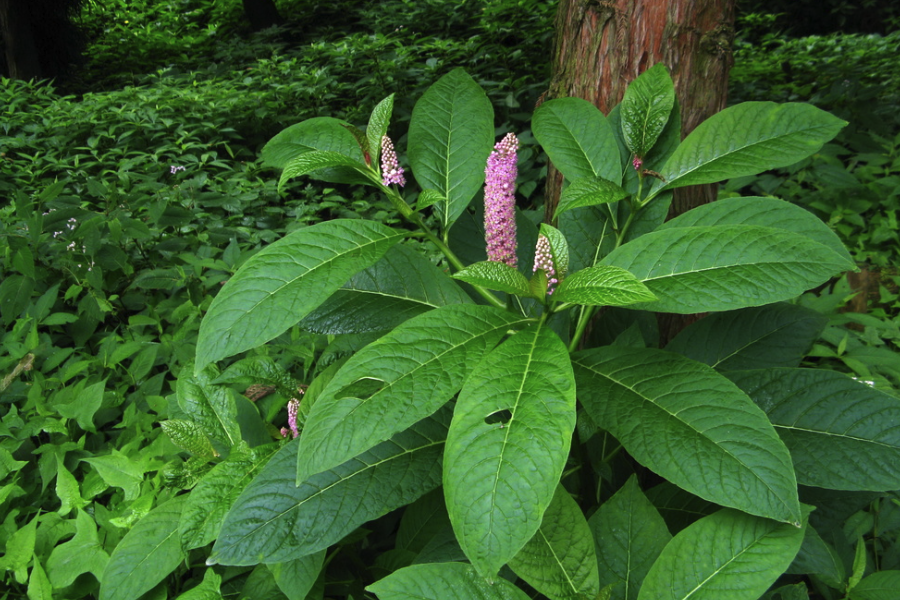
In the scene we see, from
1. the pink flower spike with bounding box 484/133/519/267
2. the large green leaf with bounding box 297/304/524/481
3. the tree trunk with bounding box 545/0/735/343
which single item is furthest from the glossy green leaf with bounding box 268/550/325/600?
the tree trunk with bounding box 545/0/735/343

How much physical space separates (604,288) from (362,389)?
0.37 metres

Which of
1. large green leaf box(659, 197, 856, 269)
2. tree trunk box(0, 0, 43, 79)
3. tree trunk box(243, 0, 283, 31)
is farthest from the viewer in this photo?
tree trunk box(243, 0, 283, 31)

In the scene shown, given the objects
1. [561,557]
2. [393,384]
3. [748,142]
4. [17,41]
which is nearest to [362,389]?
[393,384]

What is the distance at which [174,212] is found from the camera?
2941 mm

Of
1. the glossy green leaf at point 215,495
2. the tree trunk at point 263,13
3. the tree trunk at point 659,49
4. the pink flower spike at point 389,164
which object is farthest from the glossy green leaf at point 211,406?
the tree trunk at point 263,13

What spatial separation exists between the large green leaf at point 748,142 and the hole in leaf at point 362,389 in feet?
2.36

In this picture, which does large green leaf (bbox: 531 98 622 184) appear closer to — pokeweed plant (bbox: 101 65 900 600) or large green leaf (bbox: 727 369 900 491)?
pokeweed plant (bbox: 101 65 900 600)

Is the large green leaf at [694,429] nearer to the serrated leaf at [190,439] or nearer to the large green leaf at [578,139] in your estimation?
the large green leaf at [578,139]

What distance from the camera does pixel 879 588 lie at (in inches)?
44.3

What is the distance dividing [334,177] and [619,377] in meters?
0.70

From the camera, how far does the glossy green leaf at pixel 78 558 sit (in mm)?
1296

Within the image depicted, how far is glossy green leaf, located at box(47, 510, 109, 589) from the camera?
51.0 inches

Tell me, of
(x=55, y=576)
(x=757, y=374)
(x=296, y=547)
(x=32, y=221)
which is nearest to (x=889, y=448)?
(x=757, y=374)

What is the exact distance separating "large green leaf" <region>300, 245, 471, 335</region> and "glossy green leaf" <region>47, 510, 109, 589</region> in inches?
27.4
